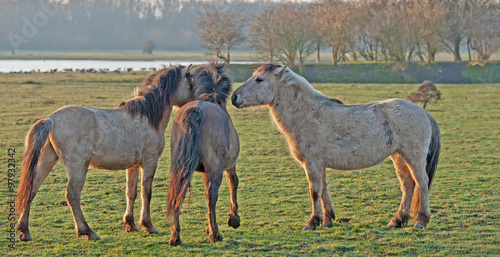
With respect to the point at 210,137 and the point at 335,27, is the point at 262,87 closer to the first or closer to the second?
the point at 210,137

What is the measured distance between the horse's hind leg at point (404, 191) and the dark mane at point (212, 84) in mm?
2722

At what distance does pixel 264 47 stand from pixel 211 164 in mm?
40225

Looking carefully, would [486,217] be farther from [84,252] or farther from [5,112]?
[5,112]

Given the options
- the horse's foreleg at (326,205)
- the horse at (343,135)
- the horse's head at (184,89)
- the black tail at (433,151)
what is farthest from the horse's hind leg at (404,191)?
the horse's head at (184,89)

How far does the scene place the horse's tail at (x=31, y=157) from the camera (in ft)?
21.2

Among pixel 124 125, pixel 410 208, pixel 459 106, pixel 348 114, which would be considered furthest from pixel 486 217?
pixel 459 106

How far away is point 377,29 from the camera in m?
47.2

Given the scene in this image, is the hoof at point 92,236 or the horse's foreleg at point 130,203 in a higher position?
the horse's foreleg at point 130,203

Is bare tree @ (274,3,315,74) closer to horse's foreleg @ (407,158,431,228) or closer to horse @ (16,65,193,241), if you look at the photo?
horse's foreleg @ (407,158,431,228)

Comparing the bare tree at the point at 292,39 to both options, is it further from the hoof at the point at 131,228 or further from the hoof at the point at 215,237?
the hoof at the point at 215,237

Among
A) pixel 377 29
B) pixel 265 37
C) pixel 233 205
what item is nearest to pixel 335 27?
pixel 377 29

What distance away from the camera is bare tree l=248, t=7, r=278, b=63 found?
150 ft

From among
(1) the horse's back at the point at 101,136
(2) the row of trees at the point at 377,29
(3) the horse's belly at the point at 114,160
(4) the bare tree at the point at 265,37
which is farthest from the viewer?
(4) the bare tree at the point at 265,37

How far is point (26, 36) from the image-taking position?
125000 mm
